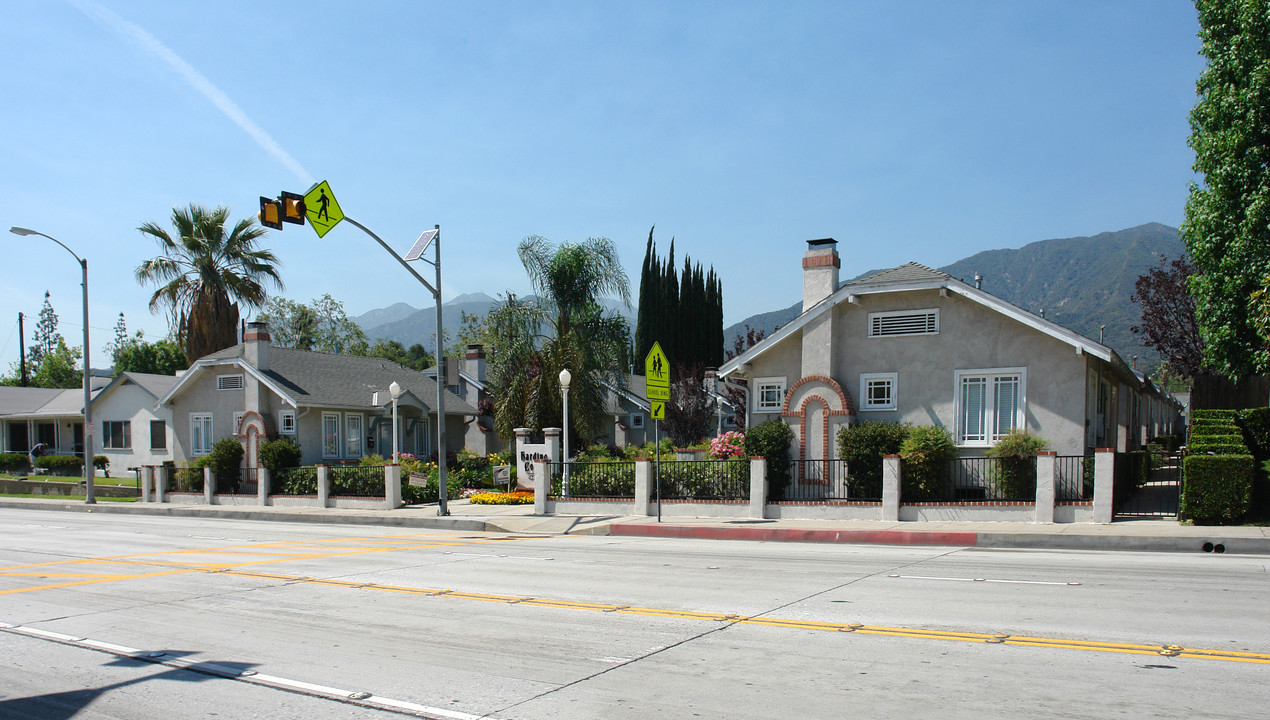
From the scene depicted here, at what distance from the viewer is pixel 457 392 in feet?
141

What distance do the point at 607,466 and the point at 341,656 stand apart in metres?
15.3

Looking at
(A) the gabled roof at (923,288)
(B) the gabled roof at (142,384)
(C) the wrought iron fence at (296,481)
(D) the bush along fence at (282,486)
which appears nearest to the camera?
(A) the gabled roof at (923,288)

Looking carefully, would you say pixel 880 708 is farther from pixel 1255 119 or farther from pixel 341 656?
pixel 1255 119

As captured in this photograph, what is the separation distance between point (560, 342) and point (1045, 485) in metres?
18.8

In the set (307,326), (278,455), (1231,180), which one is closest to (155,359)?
(307,326)

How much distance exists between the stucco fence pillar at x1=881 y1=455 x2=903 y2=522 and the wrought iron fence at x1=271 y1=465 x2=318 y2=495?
1814cm

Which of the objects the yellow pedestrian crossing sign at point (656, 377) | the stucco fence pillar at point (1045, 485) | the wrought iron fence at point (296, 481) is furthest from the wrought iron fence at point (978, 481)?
the wrought iron fence at point (296, 481)

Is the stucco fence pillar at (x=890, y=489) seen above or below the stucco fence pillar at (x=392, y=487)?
above

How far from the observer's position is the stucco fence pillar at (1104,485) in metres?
16.9

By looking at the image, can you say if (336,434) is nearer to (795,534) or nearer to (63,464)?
(63,464)

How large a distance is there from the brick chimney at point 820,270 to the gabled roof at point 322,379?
56.4 feet

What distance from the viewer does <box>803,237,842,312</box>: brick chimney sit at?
23.6 meters

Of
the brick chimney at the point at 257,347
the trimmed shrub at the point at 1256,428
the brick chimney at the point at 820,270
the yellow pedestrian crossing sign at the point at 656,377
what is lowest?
the trimmed shrub at the point at 1256,428

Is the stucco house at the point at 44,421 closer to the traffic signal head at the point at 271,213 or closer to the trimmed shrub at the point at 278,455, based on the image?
the trimmed shrub at the point at 278,455
